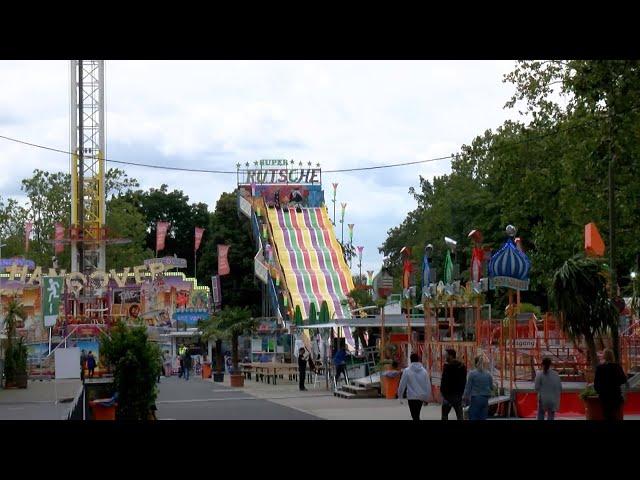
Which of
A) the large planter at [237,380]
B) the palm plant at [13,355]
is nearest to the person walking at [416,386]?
the large planter at [237,380]

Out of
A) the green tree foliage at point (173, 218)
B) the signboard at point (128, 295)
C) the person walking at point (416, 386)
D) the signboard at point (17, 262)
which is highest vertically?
the green tree foliage at point (173, 218)

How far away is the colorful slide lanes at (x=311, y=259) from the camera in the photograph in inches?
2453

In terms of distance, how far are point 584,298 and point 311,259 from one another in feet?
144

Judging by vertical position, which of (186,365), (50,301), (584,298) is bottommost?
(186,365)

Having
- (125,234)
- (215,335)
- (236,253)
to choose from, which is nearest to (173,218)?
(236,253)

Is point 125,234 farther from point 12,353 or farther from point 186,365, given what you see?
point 12,353

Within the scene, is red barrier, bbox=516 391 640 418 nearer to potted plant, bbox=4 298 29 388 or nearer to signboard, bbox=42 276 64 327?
signboard, bbox=42 276 64 327

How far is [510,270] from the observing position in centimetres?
2567

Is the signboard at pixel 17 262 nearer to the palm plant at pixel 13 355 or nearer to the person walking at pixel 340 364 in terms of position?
the palm plant at pixel 13 355

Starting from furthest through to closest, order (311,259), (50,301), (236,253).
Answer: (236,253) < (311,259) < (50,301)

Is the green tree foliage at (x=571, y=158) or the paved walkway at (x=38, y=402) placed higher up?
the green tree foliage at (x=571, y=158)

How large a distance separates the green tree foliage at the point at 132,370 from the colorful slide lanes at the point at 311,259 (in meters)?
Answer: 38.0
